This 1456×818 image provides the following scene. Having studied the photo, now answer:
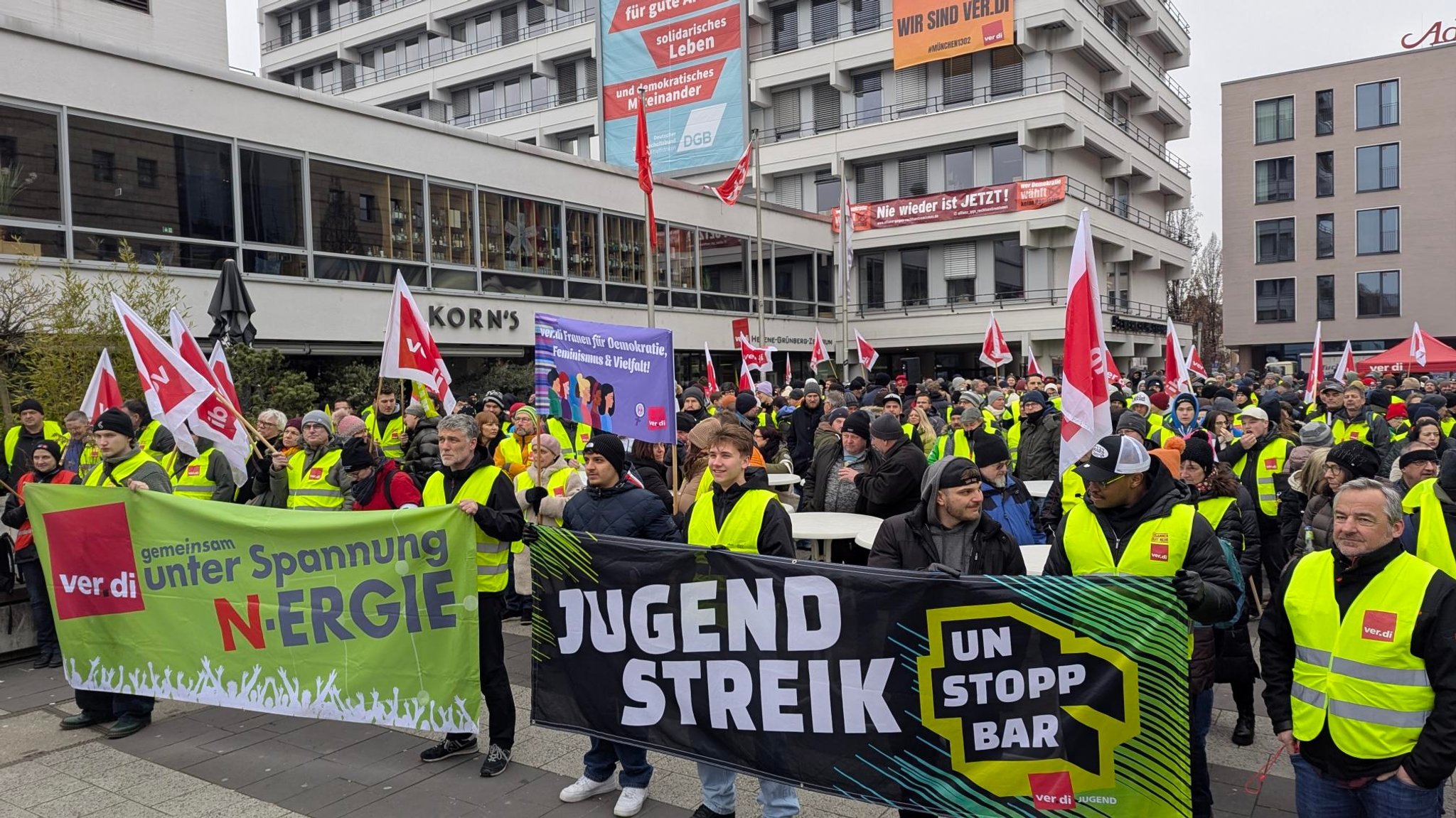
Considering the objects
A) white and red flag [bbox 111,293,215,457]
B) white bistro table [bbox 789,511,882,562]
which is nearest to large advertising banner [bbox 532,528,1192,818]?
white bistro table [bbox 789,511,882,562]

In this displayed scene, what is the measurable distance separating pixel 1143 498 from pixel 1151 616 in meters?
0.68

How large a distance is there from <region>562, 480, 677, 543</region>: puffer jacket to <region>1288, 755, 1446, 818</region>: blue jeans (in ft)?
9.33

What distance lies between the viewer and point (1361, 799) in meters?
3.29

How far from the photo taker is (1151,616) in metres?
3.57

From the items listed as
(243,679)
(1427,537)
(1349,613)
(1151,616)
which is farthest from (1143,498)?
(243,679)

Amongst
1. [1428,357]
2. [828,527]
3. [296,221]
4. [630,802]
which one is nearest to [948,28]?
[1428,357]

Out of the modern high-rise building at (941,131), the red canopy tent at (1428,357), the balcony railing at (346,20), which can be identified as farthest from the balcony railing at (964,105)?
the balcony railing at (346,20)

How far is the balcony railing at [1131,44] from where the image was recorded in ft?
119

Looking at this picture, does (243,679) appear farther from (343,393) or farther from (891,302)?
(891,302)

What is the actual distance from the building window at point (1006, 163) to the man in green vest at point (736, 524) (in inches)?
1296

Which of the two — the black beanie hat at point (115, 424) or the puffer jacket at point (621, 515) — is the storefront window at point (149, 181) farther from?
the puffer jacket at point (621, 515)

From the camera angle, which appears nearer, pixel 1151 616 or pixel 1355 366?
pixel 1151 616

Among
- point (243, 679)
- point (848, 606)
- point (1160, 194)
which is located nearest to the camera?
point (848, 606)

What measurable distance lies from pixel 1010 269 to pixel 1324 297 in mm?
26169
